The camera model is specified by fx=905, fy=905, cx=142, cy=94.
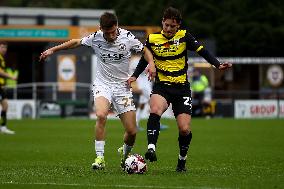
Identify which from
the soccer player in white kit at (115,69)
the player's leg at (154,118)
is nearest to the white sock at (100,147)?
the soccer player in white kit at (115,69)

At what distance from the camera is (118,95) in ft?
45.8

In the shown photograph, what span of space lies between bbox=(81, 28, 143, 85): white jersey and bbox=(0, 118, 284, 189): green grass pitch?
4.77ft

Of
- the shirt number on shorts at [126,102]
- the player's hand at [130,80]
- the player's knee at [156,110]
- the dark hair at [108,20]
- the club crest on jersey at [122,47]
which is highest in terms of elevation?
the dark hair at [108,20]

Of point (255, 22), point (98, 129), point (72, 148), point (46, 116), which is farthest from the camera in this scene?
point (255, 22)

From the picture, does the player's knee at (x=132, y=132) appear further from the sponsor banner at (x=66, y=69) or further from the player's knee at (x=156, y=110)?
the sponsor banner at (x=66, y=69)

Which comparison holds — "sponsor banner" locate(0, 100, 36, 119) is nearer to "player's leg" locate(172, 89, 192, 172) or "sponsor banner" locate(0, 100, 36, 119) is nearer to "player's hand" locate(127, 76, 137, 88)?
"player's hand" locate(127, 76, 137, 88)

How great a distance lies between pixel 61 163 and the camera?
15867 mm

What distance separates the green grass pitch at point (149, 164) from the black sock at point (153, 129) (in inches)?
21.0

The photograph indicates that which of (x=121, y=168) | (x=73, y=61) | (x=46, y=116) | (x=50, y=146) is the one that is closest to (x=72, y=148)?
(x=50, y=146)

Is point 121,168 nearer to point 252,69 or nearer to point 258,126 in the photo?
point 258,126

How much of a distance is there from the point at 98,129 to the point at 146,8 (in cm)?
4838

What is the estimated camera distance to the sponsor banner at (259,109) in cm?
4134

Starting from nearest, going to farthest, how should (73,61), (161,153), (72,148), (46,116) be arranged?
(161,153)
(72,148)
(46,116)
(73,61)

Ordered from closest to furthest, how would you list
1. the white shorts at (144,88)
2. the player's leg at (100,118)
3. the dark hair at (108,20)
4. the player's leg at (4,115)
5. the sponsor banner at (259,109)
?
1. the dark hair at (108,20)
2. the player's leg at (100,118)
3. the player's leg at (4,115)
4. the white shorts at (144,88)
5. the sponsor banner at (259,109)
